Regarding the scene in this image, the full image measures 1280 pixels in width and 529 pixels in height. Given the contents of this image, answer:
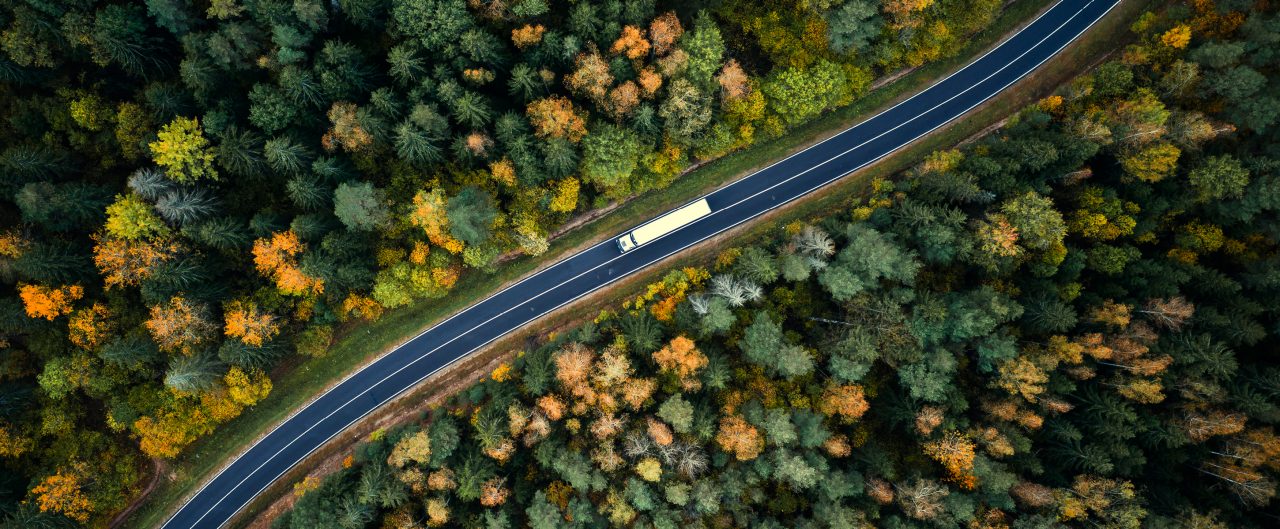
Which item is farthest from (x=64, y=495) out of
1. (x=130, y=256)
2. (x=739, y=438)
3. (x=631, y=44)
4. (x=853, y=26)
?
(x=853, y=26)

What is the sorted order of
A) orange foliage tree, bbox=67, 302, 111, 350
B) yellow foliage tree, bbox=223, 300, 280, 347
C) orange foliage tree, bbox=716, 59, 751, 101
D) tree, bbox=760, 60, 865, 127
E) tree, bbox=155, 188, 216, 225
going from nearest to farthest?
tree, bbox=155, 188, 216, 225, orange foliage tree, bbox=67, 302, 111, 350, orange foliage tree, bbox=716, 59, 751, 101, yellow foliage tree, bbox=223, 300, 280, 347, tree, bbox=760, 60, 865, 127

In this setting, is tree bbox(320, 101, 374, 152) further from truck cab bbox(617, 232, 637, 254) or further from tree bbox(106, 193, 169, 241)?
truck cab bbox(617, 232, 637, 254)

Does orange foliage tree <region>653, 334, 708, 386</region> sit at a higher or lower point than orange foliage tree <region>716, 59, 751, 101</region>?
lower

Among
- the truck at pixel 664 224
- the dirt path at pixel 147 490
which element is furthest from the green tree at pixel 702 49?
the dirt path at pixel 147 490

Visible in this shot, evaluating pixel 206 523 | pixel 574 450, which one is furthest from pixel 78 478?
pixel 574 450

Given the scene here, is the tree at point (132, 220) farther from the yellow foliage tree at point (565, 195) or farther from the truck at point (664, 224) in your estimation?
the truck at point (664, 224)

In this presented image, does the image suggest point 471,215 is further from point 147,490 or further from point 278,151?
point 147,490

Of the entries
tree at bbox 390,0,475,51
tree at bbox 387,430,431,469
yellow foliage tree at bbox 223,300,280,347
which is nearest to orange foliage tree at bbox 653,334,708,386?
tree at bbox 387,430,431,469
